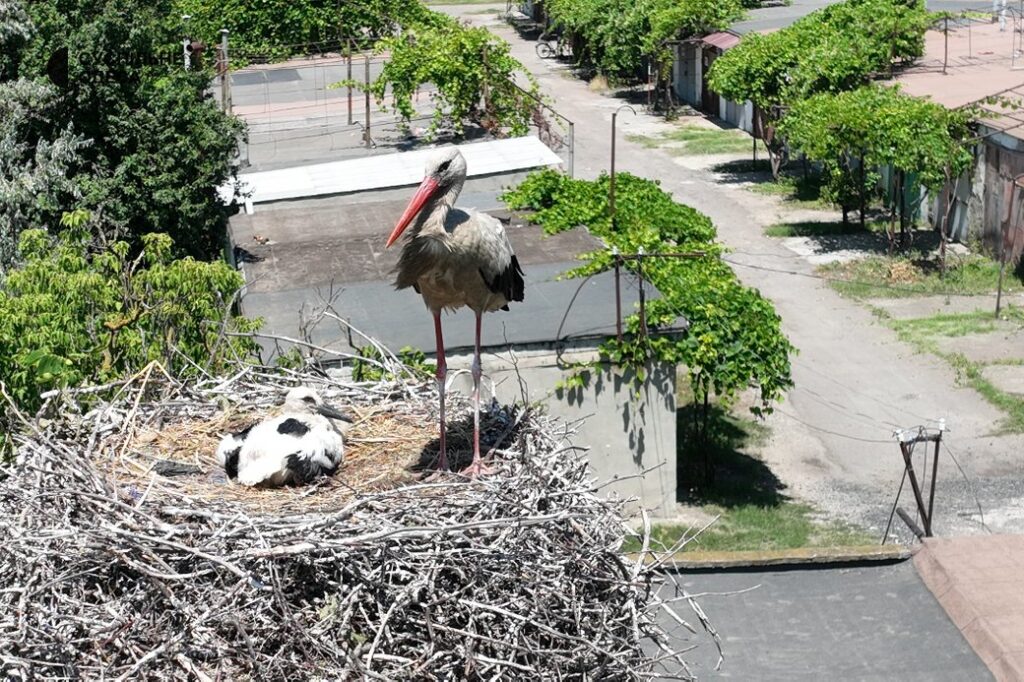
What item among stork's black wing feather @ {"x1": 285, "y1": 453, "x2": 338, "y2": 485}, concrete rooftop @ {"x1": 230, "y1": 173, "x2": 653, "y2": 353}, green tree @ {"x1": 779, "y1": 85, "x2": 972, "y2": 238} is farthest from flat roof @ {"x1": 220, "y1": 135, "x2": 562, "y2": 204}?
stork's black wing feather @ {"x1": 285, "y1": 453, "x2": 338, "y2": 485}

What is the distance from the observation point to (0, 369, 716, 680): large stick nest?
8344mm

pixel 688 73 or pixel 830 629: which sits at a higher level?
pixel 688 73

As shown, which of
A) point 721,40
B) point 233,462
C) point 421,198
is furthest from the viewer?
point 721,40

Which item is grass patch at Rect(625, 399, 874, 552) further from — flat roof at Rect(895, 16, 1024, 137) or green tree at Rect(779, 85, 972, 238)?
flat roof at Rect(895, 16, 1024, 137)

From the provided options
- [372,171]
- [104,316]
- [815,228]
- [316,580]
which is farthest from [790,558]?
[815,228]

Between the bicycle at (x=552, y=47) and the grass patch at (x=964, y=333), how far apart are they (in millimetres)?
30578

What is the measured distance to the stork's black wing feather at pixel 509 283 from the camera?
33.7 feet

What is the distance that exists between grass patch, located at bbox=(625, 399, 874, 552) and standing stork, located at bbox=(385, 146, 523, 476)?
Result: 7320 millimetres

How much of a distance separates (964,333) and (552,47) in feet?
114

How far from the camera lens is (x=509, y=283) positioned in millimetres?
10492

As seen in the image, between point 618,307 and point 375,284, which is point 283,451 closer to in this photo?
point 618,307

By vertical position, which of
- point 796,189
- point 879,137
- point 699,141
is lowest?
point 796,189

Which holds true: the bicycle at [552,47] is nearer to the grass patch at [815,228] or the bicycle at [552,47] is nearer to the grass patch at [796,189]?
the grass patch at [796,189]

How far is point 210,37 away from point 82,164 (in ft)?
72.6
